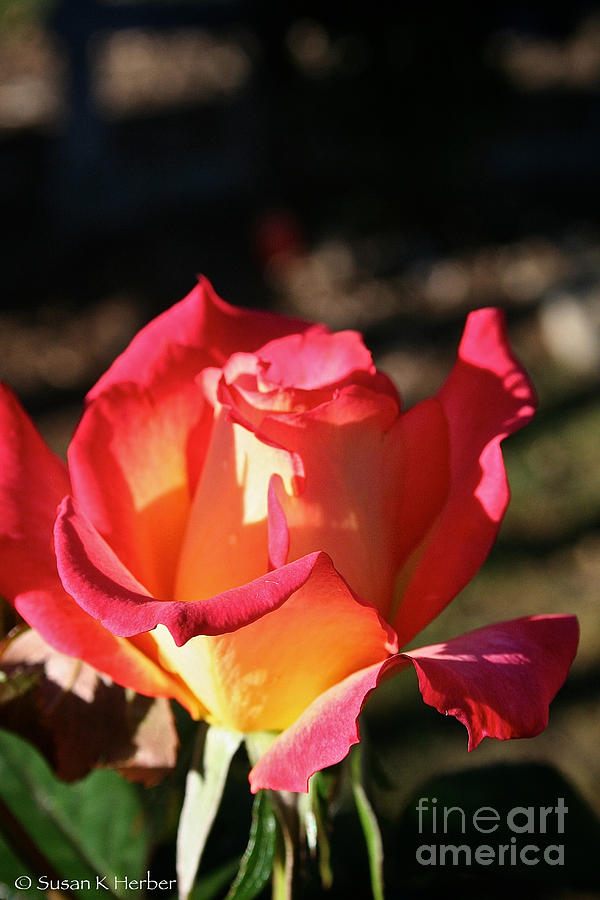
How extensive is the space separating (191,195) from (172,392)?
380 centimetres

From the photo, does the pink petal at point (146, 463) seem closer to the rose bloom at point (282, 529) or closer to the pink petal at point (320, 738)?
the rose bloom at point (282, 529)

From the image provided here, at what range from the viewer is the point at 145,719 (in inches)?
16.2

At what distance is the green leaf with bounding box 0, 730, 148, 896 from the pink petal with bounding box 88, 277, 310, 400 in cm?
23

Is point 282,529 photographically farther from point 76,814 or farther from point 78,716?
point 76,814

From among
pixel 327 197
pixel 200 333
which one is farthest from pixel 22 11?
pixel 200 333

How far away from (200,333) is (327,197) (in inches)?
142

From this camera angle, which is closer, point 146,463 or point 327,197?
point 146,463

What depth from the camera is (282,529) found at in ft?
1.23

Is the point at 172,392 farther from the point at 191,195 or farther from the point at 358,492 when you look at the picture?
the point at 191,195

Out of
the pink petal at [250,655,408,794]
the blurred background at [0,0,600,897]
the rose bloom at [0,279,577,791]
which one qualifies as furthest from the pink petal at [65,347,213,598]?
the blurred background at [0,0,600,897]

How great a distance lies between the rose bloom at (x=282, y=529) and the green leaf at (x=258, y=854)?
36mm

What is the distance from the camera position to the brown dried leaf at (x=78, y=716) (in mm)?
398

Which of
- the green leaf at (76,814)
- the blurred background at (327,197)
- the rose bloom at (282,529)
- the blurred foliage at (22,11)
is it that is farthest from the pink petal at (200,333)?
the blurred foliage at (22,11)

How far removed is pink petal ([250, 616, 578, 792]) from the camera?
348mm
